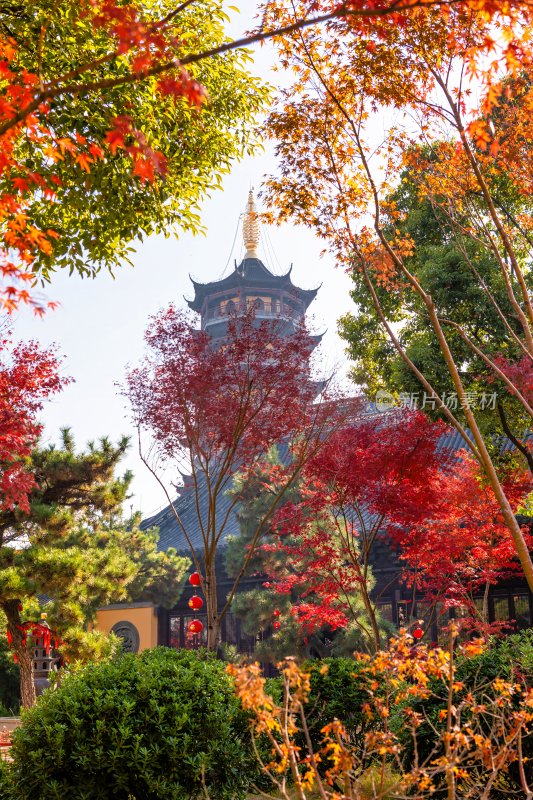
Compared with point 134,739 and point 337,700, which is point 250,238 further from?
point 134,739

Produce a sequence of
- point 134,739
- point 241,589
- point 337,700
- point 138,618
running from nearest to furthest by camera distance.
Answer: point 134,739
point 337,700
point 241,589
point 138,618

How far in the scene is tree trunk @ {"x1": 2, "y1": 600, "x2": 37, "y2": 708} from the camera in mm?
10695

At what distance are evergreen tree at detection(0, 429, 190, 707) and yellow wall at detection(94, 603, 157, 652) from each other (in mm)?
7022

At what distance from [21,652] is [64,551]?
7.21 ft

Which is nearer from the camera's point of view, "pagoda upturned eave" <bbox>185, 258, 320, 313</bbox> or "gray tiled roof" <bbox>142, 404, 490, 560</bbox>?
"gray tiled roof" <bbox>142, 404, 490, 560</bbox>

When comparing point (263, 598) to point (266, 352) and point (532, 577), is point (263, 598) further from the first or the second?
Answer: point (532, 577)

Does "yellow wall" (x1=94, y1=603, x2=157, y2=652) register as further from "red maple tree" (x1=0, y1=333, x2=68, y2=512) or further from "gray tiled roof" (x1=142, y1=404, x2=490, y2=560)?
"red maple tree" (x1=0, y1=333, x2=68, y2=512)

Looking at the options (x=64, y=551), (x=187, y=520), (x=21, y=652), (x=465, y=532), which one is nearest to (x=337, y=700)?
(x=465, y=532)

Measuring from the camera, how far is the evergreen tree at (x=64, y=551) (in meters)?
9.52

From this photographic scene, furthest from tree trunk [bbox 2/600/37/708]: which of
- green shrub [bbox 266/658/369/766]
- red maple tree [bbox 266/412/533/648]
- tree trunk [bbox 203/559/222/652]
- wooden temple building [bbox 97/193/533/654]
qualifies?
green shrub [bbox 266/658/369/766]

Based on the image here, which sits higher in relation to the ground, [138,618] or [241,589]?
[241,589]

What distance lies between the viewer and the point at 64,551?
9820 millimetres

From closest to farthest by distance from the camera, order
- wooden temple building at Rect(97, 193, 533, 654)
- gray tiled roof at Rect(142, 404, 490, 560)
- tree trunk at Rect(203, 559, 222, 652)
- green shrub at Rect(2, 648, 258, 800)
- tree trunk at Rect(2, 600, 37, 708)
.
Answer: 1. green shrub at Rect(2, 648, 258, 800)
2. tree trunk at Rect(203, 559, 222, 652)
3. tree trunk at Rect(2, 600, 37, 708)
4. wooden temple building at Rect(97, 193, 533, 654)
5. gray tiled roof at Rect(142, 404, 490, 560)

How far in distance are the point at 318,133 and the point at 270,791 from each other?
179 inches
